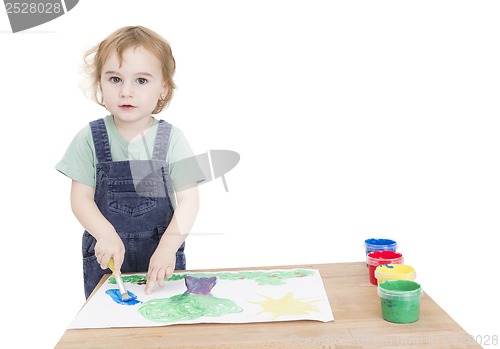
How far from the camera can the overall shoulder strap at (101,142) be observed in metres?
2.07

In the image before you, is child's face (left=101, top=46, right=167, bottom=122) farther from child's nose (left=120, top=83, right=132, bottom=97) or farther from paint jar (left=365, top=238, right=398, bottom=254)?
paint jar (left=365, top=238, right=398, bottom=254)

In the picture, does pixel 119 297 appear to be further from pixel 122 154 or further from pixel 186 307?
pixel 122 154

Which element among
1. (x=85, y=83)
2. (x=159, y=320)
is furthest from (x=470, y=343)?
(x=85, y=83)

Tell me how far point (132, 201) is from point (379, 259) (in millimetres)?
828

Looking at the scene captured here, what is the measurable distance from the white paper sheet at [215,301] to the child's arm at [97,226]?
87mm

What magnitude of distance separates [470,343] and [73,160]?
4.35 ft

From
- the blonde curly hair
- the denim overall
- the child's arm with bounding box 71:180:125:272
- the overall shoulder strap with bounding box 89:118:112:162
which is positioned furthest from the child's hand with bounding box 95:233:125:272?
the blonde curly hair

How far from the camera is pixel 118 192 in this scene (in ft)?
6.80

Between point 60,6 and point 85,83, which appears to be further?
point 60,6

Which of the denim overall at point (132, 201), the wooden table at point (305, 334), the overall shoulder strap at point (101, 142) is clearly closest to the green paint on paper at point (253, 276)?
the denim overall at point (132, 201)

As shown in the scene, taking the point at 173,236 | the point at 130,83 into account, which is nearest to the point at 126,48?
the point at 130,83

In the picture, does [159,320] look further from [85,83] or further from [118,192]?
[85,83]

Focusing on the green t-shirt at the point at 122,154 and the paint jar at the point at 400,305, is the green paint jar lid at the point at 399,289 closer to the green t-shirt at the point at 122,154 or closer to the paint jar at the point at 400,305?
the paint jar at the point at 400,305

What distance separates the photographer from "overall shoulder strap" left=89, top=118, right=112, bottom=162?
2.07 m
